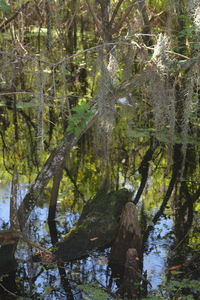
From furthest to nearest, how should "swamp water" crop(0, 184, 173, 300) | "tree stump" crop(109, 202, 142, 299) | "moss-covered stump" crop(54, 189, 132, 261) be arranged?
"moss-covered stump" crop(54, 189, 132, 261)
"tree stump" crop(109, 202, 142, 299)
"swamp water" crop(0, 184, 173, 300)

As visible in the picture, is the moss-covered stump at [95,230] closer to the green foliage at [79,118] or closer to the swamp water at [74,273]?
the swamp water at [74,273]

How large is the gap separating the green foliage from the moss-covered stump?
3.30 feet

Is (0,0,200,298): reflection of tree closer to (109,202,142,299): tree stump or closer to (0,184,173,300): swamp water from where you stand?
(0,184,173,300): swamp water

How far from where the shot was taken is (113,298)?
5.36 meters

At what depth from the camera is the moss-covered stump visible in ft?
20.7

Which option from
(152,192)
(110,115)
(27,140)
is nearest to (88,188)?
(152,192)

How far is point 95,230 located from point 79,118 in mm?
1296

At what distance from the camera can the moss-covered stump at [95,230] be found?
6.30m

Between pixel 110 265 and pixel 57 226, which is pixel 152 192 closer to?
pixel 57 226

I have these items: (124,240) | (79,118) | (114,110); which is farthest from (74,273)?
(114,110)

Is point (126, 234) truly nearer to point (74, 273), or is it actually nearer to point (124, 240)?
point (124, 240)

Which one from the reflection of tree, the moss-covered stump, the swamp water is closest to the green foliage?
the reflection of tree

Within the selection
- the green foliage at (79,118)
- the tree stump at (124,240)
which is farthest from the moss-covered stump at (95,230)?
the green foliage at (79,118)

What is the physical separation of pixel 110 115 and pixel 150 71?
23.2 inches
